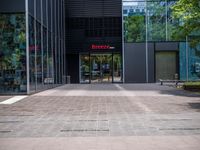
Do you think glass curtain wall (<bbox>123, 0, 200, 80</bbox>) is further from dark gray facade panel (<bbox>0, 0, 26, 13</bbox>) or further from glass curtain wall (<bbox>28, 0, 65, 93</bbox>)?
dark gray facade panel (<bbox>0, 0, 26, 13</bbox>)

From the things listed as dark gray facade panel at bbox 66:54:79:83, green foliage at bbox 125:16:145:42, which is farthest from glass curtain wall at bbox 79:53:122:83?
green foliage at bbox 125:16:145:42

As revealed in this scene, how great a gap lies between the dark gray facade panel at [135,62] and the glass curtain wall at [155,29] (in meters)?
0.58

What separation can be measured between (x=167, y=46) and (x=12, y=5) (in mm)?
25429

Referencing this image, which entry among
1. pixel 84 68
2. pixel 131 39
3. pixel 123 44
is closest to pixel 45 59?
pixel 123 44

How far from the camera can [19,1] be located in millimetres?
25281

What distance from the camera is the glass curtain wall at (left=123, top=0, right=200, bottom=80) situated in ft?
159

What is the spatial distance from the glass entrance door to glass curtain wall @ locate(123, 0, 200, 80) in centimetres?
298

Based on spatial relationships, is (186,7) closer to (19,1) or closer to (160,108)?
(19,1)

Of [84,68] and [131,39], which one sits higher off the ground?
[131,39]

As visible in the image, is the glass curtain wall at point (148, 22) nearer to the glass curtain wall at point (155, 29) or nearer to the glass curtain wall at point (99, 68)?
the glass curtain wall at point (155, 29)

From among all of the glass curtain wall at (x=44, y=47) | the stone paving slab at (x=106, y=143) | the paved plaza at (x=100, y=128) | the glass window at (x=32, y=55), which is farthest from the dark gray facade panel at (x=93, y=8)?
the stone paving slab at (x=106, y=143)

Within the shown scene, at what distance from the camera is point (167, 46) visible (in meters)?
48.4

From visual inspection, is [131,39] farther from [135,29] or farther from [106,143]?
[106,143]

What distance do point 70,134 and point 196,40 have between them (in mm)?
21214
